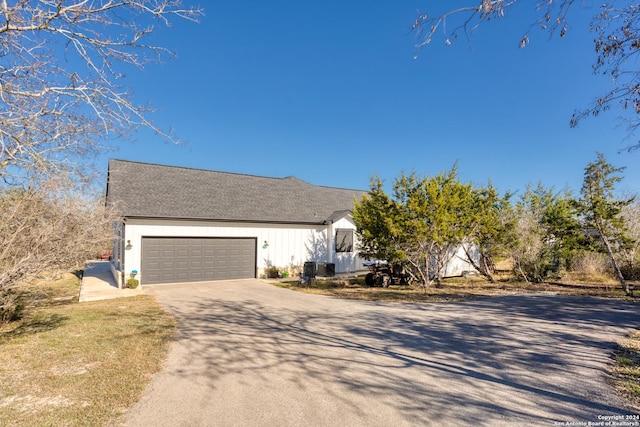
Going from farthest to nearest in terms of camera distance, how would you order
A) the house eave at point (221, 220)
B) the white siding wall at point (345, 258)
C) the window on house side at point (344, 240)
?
1. the window on house side at point (344, 240)
2. the white siding wall at point (345, 258)
3. the house eave at point (221, 220)

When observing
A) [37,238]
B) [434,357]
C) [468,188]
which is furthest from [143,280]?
[468,188]

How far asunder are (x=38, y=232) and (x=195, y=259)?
31.3ft

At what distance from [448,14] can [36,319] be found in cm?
1096

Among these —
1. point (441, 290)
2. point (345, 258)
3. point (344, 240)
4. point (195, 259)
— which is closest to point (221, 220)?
point (195, 259)

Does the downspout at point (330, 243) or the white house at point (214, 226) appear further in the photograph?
the downspout at point (330, 243)

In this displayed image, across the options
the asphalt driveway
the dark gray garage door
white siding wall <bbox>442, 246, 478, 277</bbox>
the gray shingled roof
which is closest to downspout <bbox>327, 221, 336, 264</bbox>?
the gray shingled roof

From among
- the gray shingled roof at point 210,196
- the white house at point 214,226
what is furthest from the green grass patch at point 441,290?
the gray shingled roof at point 210,196

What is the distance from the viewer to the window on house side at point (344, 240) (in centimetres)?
2047

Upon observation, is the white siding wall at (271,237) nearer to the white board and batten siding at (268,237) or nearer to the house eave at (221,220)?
the white board and batten siding at (268,237)

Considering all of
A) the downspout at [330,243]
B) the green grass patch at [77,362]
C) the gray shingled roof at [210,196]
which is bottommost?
the green grass patch at [77,362]

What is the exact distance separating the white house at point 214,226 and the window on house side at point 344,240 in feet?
0.21

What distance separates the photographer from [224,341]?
6359mm

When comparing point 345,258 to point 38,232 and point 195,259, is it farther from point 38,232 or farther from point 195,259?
point 38,232

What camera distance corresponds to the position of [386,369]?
492 centimetres
